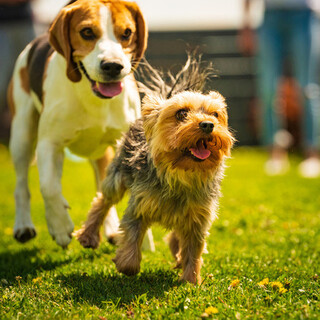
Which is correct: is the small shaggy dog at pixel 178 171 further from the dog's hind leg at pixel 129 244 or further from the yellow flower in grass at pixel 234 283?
the yellow flower in grass at pixel 234 283

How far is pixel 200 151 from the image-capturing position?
→ 11.1 ft

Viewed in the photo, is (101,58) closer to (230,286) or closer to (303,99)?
(230,286)

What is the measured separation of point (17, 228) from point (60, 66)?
148 centimetres

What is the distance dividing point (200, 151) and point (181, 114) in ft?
0.88

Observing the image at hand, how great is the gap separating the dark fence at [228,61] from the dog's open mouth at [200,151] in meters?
12.5

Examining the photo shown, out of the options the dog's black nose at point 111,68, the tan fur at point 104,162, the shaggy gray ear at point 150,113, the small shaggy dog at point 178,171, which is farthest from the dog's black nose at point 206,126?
the tan fur at point 104,162

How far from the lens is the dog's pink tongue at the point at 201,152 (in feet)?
11.1

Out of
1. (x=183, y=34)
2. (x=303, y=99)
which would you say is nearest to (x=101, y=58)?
(x=303, y=99)

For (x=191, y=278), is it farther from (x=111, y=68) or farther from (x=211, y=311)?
(x=111, y=68)

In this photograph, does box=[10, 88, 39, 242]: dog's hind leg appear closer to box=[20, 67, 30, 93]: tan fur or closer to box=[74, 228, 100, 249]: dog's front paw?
box=[20, 67, 30, 93]: tan fur

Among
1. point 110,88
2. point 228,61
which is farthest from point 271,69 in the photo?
point 228,61

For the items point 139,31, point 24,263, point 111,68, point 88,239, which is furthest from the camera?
point 139,31

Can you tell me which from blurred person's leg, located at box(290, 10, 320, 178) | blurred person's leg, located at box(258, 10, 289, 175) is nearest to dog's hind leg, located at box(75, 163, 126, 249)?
blurred person's leg, located at box(290, 10, 320, 178)

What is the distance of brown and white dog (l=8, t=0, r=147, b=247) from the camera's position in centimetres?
407
